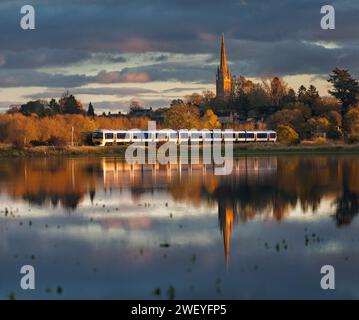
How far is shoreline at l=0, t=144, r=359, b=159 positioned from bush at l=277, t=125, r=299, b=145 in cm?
653

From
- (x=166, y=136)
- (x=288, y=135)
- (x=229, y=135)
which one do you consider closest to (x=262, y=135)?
(x=229, y=135)

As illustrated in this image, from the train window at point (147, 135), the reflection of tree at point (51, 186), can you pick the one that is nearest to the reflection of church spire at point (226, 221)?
the reflection of tree at point (51, 186)

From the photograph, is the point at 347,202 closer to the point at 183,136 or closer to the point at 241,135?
the point at 183,136

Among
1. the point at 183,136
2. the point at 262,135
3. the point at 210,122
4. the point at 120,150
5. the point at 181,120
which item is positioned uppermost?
the point at 181,120

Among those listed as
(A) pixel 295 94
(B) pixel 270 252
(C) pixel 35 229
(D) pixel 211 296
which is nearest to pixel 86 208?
(C) pixel 35 229

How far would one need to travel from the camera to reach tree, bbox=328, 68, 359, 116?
422 ft

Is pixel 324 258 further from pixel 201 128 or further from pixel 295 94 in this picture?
pixel 295 94

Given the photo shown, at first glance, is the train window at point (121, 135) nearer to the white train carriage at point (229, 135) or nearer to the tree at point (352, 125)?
the white train carriage at point (229, 135)

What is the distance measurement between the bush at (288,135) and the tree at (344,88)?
69.8 feet

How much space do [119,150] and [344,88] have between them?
2077 inches

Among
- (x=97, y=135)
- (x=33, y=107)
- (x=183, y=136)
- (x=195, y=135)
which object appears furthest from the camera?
(x=33, y=107)

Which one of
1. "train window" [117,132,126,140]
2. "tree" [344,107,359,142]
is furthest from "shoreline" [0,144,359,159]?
"train window" [117,132,126,140]

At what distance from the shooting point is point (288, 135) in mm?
109938

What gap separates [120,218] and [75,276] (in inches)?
374
